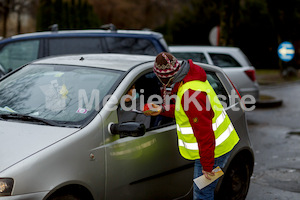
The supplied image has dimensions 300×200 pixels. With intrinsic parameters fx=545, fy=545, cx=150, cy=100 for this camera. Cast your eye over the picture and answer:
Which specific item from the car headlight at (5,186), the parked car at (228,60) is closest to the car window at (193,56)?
the parked car at (228,60)

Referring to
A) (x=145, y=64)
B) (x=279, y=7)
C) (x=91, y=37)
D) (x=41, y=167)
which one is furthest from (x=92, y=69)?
(x=279, y=7)

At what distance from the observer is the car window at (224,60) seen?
1252cm

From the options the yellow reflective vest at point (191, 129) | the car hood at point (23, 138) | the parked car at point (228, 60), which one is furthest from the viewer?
the parked car at point (228, 60)

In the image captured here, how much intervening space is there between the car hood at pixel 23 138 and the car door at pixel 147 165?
425 mm

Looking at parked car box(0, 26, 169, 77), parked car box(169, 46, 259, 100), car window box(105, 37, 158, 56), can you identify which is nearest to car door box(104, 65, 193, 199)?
car window box(105, 37, 158, 56)

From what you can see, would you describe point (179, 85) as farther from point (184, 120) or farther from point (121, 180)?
point (121, 180)

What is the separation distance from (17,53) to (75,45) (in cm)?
102

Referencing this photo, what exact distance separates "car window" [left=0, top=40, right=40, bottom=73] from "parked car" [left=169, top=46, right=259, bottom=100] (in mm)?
4004

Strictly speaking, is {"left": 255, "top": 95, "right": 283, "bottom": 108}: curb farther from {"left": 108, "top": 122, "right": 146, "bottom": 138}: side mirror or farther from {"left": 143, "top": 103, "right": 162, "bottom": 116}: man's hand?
{"left": 108, "top": 122, "right": 146, "bottom": 138}: side mirror

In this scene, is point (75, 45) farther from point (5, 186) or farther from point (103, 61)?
point (5, 186)

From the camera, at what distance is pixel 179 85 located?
4250mm

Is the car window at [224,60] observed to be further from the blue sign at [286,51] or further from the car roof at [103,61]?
the blue sign at [286,51]

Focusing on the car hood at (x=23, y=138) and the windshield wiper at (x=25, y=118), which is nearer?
the car hood at (x=23, y=138)

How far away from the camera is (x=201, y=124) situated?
4113mm
